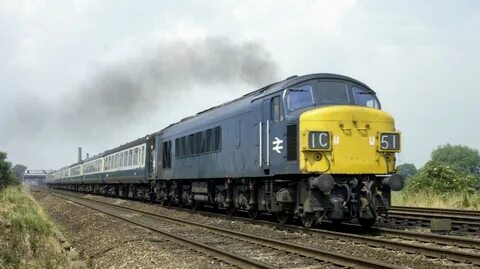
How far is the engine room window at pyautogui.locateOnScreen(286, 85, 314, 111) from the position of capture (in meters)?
12.6

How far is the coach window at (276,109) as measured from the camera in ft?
42.3

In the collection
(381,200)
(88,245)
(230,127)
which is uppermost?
(230,127)

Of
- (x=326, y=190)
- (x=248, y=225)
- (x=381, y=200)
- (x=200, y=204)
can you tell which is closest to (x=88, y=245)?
(x=248, y=225)

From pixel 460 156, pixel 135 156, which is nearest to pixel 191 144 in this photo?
pixel 135 156

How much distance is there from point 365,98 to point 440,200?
32.8 ft

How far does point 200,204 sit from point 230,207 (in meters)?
3.87

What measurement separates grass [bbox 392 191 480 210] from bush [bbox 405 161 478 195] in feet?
1.92

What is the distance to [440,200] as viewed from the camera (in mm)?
21266

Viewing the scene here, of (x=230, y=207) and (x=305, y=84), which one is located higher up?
(x=305, y=84)

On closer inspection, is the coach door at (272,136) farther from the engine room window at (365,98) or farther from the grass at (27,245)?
the grass at (27,245)

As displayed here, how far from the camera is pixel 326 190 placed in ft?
37.0

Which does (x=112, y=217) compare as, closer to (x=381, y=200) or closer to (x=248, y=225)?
(x=248, y=225)

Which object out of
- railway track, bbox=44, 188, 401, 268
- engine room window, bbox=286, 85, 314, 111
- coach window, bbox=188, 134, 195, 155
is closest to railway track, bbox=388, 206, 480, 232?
engine room window, bbox=286, 85, 314, 111

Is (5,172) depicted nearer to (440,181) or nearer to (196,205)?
(196,205)
